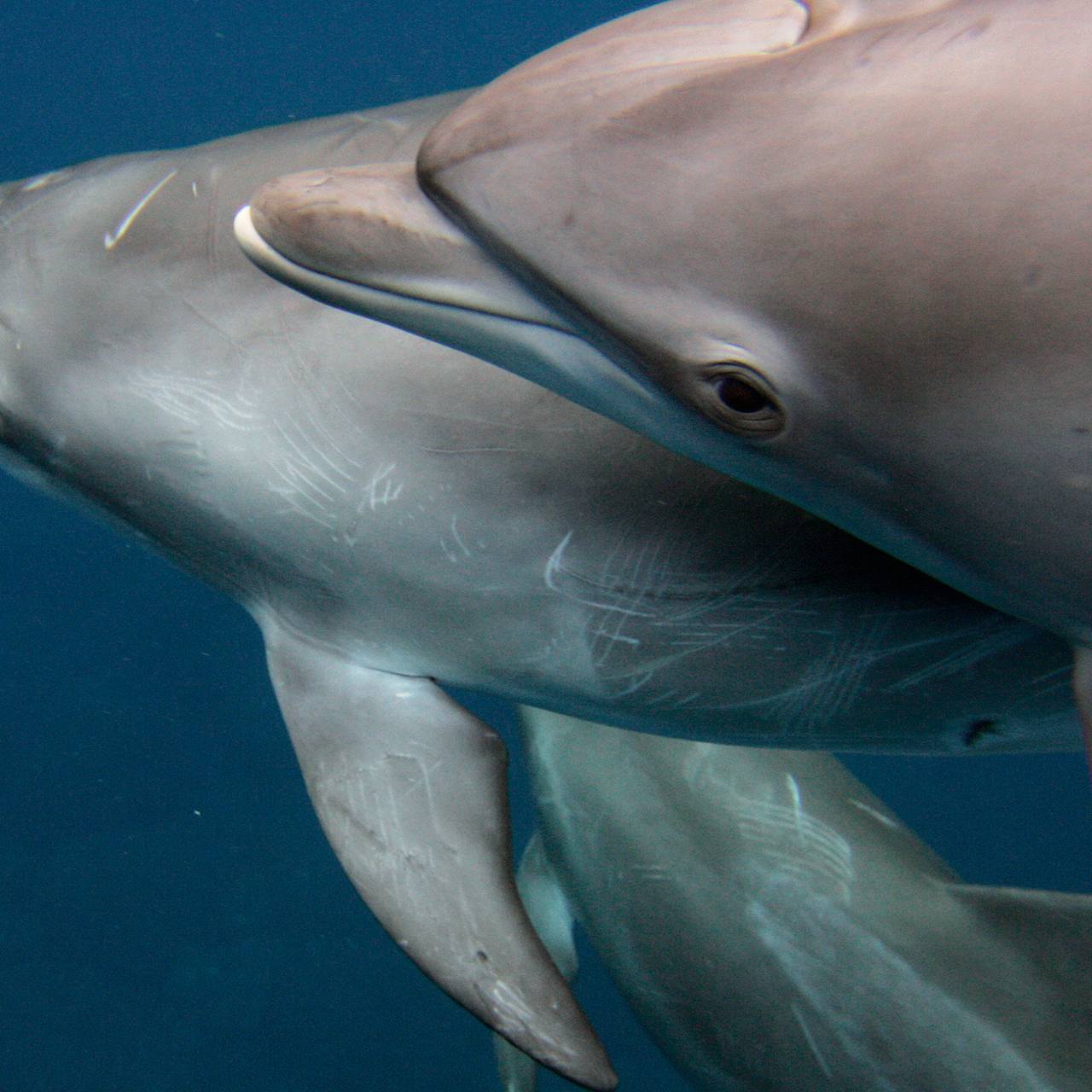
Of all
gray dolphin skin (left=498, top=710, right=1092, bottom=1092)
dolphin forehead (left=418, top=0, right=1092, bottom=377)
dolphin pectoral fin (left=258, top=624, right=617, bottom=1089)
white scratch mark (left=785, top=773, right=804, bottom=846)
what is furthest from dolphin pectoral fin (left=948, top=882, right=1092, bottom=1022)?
dolphin forehead (left=418, top=0, right=1092, bottom=377)

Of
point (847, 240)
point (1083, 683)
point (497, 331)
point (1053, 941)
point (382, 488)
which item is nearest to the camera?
point (847, 240)

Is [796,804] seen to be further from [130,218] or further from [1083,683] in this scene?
[130,218]

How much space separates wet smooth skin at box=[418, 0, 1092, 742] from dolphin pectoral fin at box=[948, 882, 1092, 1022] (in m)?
2.68

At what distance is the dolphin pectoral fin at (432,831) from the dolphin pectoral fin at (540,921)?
3.28 m

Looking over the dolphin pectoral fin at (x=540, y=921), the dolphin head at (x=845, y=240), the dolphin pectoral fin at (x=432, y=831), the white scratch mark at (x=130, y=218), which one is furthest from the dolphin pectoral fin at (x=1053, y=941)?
the white scratch mark at (x=130, y=218)

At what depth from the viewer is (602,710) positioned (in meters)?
4.01

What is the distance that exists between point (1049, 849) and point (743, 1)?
13001mm

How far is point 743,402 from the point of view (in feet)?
6.94

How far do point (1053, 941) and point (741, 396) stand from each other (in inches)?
133

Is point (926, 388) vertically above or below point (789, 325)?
below

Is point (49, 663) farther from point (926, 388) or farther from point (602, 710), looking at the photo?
point (926, 388)

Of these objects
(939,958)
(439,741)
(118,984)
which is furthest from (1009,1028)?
(118,984)

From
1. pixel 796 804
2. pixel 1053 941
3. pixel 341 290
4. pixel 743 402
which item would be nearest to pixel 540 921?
pixel 796 804

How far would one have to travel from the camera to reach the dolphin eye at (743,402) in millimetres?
2078
